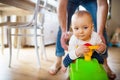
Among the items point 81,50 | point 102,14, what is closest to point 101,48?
point 81,50

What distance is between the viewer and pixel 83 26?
960 mm

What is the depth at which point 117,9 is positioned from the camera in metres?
4.84

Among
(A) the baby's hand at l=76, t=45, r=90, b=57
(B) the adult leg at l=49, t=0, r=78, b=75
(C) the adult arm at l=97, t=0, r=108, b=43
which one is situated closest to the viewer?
(A) the baby's hand at l=76, t=45, r=90, b=57

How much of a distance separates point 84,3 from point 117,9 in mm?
3591

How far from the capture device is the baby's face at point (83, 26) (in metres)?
0.96

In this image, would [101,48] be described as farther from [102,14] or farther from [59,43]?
[59,43]

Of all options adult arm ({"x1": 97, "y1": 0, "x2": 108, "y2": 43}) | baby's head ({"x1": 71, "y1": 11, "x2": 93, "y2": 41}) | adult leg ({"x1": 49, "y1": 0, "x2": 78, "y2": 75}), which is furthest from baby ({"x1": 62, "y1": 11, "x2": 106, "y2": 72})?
adult leg ({"x1": 49, "y1": 0, "x2": 78, "y2": 75})

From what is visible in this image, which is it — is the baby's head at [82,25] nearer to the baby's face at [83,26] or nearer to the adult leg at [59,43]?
the baby's face at [83,26]

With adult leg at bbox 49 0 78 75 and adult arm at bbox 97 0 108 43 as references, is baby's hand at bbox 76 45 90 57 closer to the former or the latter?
adult arm at bbox 97 0 108 43

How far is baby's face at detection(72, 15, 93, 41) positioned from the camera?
37.7 inches

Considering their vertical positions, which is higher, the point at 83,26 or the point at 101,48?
the point at 83,26

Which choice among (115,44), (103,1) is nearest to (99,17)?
(103,1)

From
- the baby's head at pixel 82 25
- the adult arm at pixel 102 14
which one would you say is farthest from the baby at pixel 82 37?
the adult arm at pixel 102 14

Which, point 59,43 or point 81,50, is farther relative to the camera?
point 59,43
